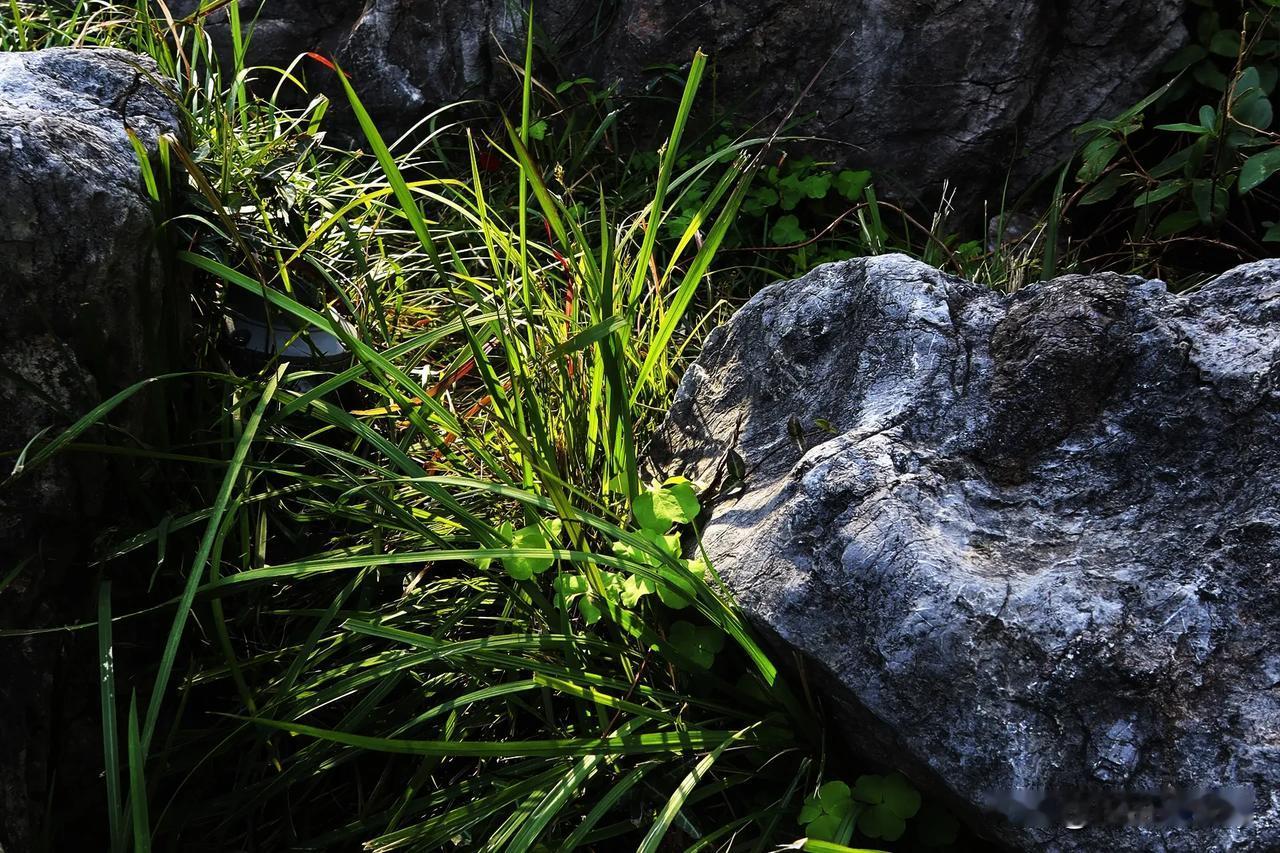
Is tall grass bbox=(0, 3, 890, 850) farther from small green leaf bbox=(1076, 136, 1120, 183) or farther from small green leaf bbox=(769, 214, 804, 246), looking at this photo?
small green leaf bbox=(1076, 136, 1120, 183)

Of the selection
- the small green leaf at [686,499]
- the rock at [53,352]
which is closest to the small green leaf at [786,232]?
the small green leaf at [686,499]

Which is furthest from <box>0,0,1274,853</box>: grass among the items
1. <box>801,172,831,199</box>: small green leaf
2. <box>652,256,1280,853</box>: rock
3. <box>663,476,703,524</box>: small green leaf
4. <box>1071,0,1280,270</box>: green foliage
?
<box>1071,0,1280,270</box>: green foliage

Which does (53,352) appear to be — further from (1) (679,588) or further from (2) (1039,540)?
(2) (1039,540)

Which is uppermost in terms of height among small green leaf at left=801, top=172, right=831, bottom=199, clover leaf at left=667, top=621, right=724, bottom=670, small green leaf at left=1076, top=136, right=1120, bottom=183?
small green leaf at left=1076, top=136, right=1120, bottom=183

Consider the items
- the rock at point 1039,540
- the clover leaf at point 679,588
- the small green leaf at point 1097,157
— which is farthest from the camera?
the small green leaf at point 1097,157

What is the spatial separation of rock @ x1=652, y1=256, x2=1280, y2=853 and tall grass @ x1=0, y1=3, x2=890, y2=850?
8.2 inches

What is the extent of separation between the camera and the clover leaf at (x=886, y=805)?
1434 millimetres

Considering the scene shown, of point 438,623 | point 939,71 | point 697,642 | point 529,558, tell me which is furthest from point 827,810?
point 939,71

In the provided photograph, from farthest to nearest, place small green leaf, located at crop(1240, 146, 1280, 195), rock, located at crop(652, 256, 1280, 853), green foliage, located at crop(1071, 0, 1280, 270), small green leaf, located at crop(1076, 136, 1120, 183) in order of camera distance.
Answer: small green leaf, located at crop(1076, 136, 1120, 183) → green foliage, located at crop(1071, 0, 1280, 270) → small green leaf, located at crop(1240, 146, 1280, 195) → rock, located at crop(652, 256, 1280, 853)

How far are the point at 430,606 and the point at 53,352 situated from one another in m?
0.81

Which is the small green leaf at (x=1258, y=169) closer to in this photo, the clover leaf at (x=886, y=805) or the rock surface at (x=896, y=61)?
the rock surface at (x=896, y=61)

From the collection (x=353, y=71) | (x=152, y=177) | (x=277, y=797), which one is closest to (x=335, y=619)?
(x=277, y=797)

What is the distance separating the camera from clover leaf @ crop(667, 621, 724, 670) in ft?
5.32

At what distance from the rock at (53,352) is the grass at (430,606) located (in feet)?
0.21
